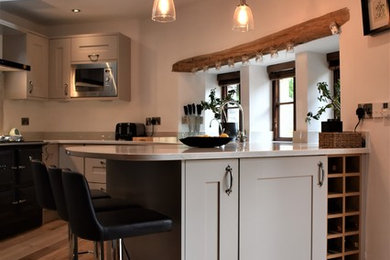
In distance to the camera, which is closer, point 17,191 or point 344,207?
point 344,207

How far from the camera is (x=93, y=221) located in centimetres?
160

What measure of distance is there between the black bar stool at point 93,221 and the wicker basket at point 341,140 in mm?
1303

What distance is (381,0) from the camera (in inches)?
93.7

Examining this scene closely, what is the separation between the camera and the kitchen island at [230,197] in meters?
1.89

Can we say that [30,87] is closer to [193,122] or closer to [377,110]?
[193,122]

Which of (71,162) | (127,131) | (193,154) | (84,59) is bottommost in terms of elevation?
(71,162)

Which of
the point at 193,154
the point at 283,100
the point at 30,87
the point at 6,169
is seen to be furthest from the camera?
the point at 30,87

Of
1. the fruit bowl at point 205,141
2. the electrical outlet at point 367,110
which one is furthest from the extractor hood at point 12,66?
the electrical outlet at point 367,110

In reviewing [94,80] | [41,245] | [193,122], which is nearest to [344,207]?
[193,122]

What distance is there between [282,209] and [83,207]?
116cm

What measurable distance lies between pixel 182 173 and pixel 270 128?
2.89 m

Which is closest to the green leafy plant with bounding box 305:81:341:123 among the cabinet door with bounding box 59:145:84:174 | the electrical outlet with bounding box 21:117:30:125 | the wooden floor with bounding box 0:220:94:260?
the wooden floor with bounding box 0:220:94:260

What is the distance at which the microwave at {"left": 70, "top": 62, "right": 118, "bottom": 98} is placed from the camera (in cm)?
480

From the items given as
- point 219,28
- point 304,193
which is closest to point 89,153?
point 304,193
